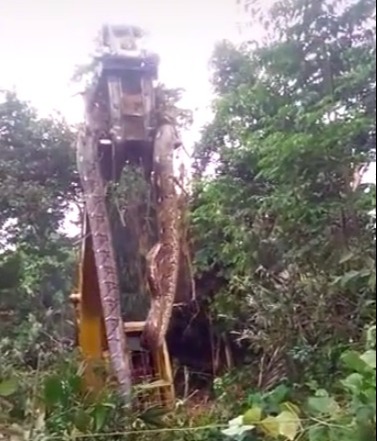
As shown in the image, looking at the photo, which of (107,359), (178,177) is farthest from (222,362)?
(178,177)

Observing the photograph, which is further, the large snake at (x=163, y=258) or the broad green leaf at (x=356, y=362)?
the large snake at (x=163, y=258)

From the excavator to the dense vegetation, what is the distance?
0.15 feet

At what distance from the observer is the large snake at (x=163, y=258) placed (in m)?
1.45

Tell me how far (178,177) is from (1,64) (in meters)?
0.46

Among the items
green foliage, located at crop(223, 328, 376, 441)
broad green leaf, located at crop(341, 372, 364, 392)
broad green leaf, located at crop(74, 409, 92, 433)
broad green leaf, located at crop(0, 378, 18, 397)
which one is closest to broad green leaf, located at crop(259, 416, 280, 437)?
green foliage, located at crop(223, 328, 376, 441)

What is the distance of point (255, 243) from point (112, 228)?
338 millimetres

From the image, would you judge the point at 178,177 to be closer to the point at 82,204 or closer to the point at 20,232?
the point at 82,204

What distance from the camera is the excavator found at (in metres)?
1.38

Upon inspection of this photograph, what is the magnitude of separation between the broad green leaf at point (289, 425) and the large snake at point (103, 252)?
47 cm

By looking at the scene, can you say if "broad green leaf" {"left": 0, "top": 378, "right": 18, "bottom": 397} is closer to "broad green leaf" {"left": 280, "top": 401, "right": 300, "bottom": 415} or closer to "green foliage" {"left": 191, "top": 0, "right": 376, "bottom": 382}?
"green foliage" {"left": 191, "top": 0, "right": 376, "bottom": 382}

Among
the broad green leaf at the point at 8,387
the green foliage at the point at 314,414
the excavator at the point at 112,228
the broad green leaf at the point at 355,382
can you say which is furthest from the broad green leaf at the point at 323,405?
the broad green leaf at the point at 8,387

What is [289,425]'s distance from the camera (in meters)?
1.06

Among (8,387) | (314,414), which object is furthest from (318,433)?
(8,387)

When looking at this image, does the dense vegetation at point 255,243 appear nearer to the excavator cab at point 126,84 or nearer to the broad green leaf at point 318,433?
the broad green leaf at point 318,433
